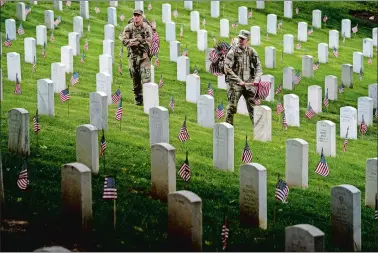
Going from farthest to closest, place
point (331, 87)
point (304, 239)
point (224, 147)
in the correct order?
point (331, 87)
point (224, 147)
point (304, 239)

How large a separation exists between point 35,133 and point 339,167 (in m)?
5.68

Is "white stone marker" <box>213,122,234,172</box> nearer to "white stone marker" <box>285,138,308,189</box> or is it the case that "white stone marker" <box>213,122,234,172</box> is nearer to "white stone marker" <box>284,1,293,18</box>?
"white stone marker" <box>285,138,308,189</box>

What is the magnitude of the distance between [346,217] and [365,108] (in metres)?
12.2

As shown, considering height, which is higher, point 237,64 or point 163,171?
point 237,64

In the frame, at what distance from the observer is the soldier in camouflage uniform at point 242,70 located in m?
22.0

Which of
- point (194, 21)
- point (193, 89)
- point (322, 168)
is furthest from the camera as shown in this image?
point (194, 21)

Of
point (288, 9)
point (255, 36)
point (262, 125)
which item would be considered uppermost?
point (288, 9)

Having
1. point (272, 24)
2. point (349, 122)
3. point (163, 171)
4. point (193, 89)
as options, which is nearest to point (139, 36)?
point (193, 89)

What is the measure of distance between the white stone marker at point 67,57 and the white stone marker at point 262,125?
703cm

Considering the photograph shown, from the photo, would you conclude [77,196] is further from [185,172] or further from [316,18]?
[316,18]

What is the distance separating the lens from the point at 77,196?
15.1m

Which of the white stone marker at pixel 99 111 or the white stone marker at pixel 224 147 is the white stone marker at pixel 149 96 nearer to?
the white stone marker at pixel 99 111

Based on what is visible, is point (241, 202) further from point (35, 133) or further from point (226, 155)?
point (35, 133)

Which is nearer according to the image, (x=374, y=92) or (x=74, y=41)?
(x=374, y=92)
